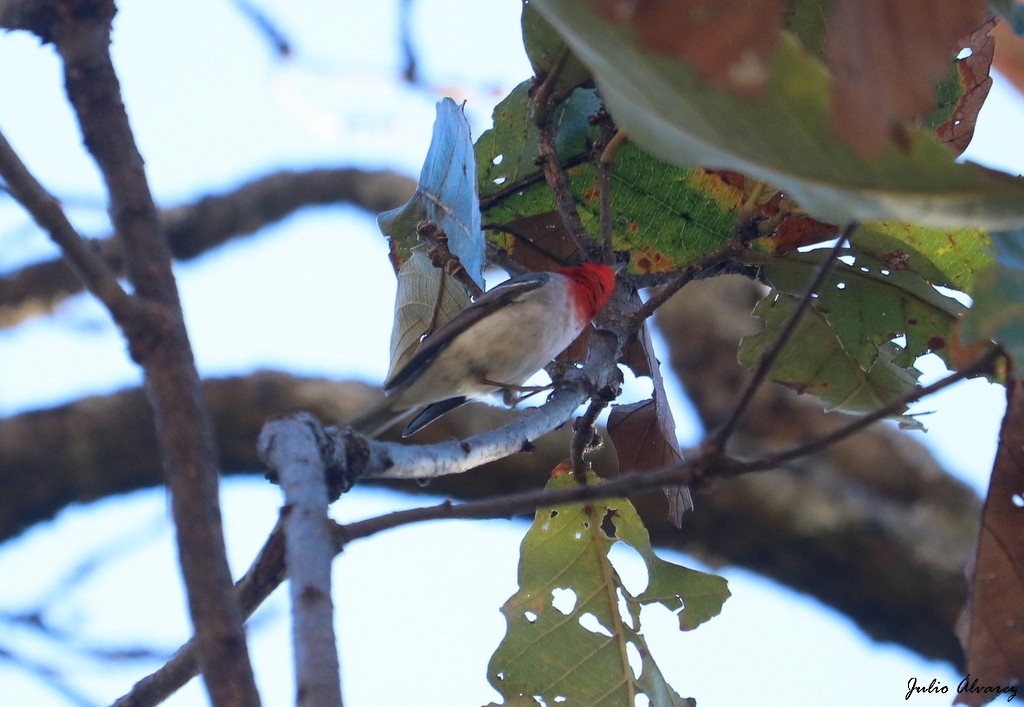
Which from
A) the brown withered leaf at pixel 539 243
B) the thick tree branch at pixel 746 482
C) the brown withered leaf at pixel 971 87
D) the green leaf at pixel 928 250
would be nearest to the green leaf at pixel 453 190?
the brown withered leaf at pixel 539 243

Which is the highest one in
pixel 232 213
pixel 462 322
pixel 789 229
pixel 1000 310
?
pixel 232 213

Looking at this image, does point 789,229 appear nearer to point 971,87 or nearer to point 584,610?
point 971,87

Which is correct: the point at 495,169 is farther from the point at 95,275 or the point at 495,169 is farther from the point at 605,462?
the point at 605,462

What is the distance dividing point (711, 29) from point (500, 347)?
92.6 inches

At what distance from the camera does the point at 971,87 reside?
2.22 metres

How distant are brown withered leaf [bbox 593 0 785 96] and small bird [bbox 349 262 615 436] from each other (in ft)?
6.79

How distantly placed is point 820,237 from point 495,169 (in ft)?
2.67

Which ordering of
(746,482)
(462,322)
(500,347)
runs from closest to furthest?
1. (462,322)
2. (500,347)
3. (746,482)

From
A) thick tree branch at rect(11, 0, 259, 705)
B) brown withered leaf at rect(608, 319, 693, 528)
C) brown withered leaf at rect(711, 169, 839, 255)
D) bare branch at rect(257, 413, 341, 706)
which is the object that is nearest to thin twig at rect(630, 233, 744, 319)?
brown withered leaf at rect(711, 169, 839, 255)

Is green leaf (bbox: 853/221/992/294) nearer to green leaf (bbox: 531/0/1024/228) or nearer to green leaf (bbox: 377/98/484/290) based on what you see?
green leaf (bbox: 377/98/484/290)

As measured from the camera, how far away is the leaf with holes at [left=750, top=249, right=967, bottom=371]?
7.89 ft

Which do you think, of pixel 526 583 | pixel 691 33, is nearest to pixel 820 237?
pixel 526 583

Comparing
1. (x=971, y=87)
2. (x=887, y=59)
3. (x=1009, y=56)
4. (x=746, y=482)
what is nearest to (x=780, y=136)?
(x=887, y=59)

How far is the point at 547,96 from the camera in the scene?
2.24 meters
